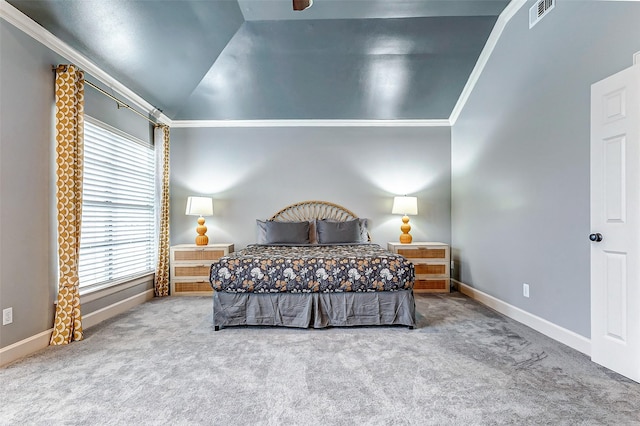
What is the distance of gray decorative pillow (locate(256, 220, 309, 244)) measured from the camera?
14.1 feet

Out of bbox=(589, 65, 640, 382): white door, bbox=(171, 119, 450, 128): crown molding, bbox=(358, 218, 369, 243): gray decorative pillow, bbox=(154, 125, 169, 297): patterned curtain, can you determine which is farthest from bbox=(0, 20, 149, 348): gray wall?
bbox=(589, 65, 640, 382): white door

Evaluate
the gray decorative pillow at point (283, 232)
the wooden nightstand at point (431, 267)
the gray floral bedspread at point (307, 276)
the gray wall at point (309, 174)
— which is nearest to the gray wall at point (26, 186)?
the gray floral bedspread at point (307, 276)

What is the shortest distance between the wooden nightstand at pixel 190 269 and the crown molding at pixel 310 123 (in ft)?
6.38

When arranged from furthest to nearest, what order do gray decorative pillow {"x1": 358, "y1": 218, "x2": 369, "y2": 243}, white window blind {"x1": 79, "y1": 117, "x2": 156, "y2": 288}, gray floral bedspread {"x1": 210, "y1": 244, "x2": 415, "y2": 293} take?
1. gray decorative pillow {"x1": 358, "y1": 218, "x2": 369, "y2": 243}
2. white window blind {"x1": 79, "y1": 117, "x2": 156, "y2": 288}
3. gray floral bedspread {"x1": 210, "y1": 244, "x2": 415, "y2": 293}

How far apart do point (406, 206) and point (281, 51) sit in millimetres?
2666

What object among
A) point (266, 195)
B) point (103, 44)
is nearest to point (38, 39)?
point (103, 44)

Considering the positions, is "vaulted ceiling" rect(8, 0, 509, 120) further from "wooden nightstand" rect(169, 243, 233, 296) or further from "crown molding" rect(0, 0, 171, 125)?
"wooden nightstand" rect(169, 243, 233, 296)

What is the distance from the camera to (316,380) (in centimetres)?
199

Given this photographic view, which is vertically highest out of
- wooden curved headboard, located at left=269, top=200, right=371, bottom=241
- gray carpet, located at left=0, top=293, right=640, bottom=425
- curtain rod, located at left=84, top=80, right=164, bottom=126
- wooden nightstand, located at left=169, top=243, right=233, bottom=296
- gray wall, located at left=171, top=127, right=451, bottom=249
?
curtain rod, located at left=84, top=80, right=164, bottom=126

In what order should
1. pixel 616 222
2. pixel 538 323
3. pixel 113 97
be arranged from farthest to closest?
pixel 113 97 < pixel 538 323 < pixel 616 222

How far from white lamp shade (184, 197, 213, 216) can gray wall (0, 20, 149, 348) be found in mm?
1787

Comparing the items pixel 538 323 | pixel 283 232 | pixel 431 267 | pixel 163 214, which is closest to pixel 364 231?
pixel 431 267

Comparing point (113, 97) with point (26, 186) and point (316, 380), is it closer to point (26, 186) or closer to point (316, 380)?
point (26, 186)

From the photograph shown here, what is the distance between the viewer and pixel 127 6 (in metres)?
2.65
